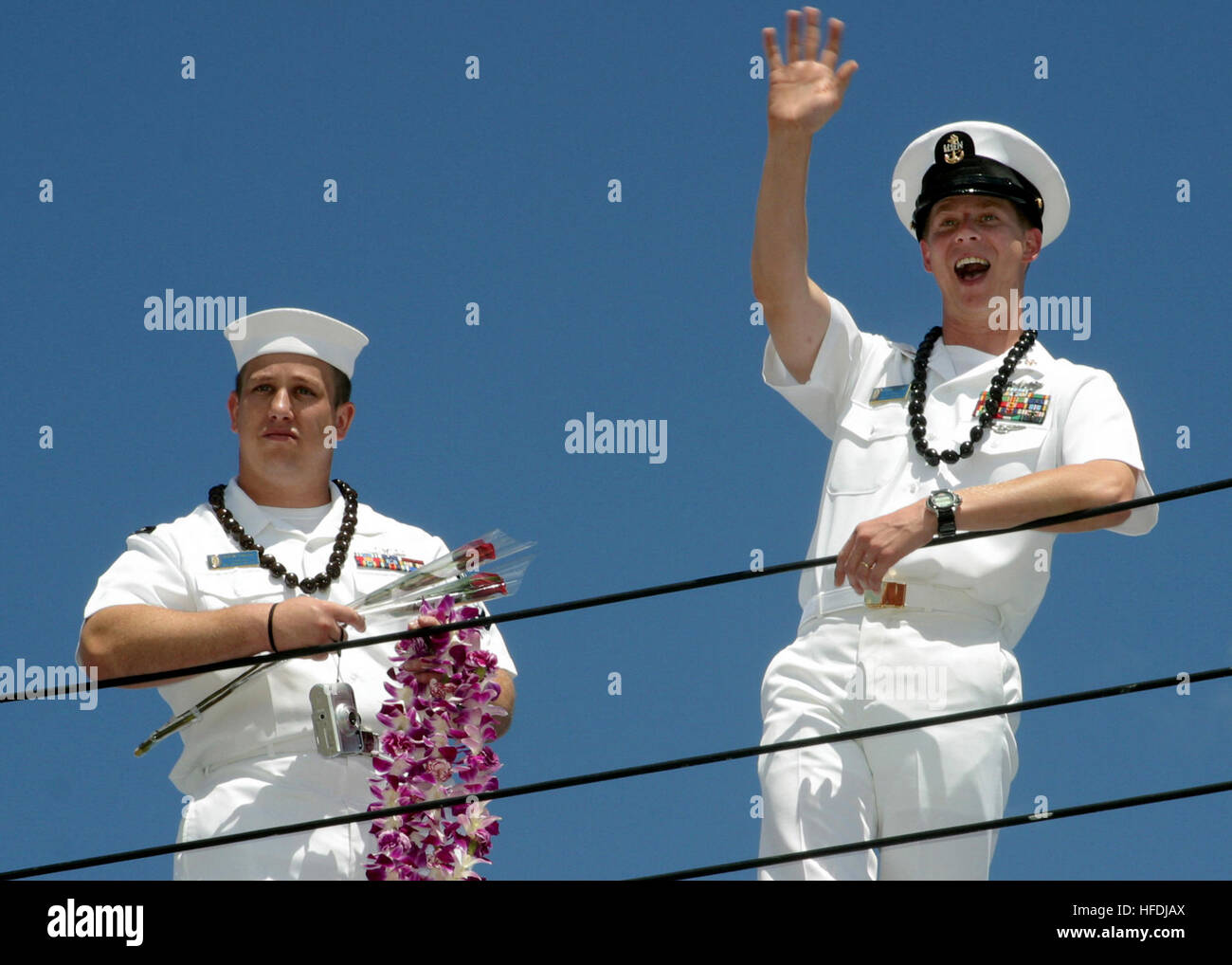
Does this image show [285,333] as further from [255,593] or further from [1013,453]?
[1013,453]

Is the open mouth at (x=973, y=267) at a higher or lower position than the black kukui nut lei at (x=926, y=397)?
higher

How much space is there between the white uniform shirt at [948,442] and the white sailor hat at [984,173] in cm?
48

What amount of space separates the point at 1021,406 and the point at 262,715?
8.30 feet

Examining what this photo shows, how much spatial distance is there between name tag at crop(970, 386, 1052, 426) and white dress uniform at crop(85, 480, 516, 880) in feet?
5.71

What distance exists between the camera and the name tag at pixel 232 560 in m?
7.55

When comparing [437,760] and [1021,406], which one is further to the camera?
[1021,406]

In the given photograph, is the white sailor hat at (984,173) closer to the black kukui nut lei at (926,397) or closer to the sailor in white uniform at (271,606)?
the black kukui nut lei at (926,397)

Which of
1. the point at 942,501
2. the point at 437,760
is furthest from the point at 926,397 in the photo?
the point at 437,760

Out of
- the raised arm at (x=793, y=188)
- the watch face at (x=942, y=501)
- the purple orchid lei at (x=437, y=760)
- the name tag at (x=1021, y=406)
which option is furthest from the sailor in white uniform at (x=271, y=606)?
the name tag at (x=1021, y=406)

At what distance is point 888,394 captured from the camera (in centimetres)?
726

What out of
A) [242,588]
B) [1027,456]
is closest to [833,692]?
[1027,456]

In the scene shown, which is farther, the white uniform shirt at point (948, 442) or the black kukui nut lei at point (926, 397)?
the black kukui nut lei at point (926, 397)
